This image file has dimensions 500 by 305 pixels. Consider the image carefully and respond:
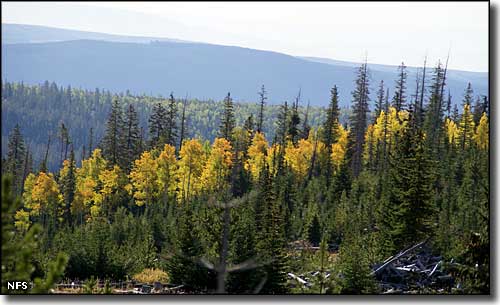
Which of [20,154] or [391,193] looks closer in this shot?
[391,193]

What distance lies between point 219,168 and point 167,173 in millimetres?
7987

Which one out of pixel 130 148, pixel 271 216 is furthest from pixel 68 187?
pixel 271 216

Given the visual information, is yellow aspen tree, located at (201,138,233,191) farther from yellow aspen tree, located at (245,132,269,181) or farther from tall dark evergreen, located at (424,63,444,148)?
tall dark evergreen, located at (424,63,444,148)

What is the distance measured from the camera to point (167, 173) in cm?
2409

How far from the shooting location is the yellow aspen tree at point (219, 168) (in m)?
14.5

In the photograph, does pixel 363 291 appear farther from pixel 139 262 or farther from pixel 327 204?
pixel 327 204

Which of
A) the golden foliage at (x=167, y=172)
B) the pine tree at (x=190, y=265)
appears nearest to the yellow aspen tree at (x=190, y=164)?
the golden foliage at (x=167, y=172)

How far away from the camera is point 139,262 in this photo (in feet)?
33.4

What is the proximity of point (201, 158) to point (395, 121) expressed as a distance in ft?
27.7

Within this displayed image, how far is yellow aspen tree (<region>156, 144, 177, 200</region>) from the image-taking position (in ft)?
76.6

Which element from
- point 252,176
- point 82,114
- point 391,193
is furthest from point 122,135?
point 82,114

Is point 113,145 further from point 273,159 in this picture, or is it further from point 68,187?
point 273,159

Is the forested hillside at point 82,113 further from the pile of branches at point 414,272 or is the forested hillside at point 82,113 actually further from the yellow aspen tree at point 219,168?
the pile of branches at point 414,272

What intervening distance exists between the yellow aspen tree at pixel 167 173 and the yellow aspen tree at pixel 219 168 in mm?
2111
